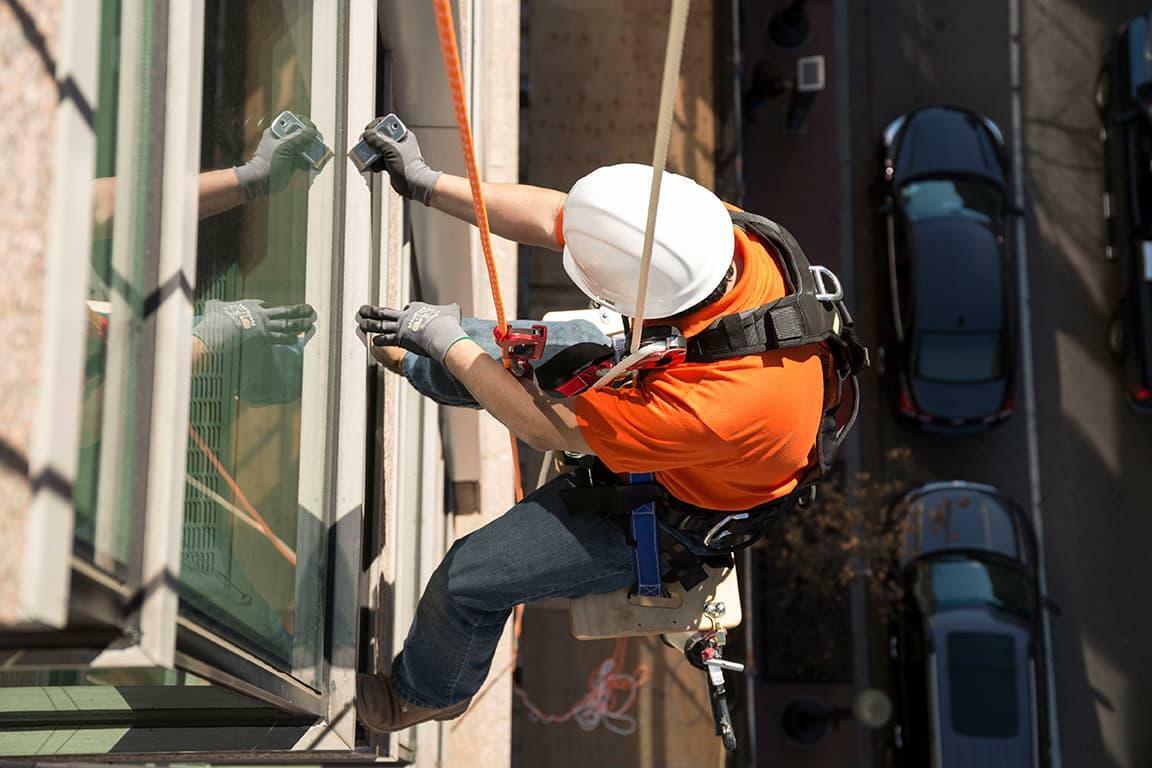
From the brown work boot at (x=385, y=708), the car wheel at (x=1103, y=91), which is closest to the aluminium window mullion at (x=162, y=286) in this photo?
the brown work boot at (x=385, y=708)

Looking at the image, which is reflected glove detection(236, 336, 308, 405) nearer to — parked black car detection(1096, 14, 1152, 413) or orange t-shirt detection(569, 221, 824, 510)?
orange t-shirt detection(569, 221, 824, 510)

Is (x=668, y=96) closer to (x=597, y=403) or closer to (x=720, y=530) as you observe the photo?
(x=597, y=403)

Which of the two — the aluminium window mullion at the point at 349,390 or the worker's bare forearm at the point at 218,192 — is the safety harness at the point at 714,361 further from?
the worker's bare forearm at the point at 218,192

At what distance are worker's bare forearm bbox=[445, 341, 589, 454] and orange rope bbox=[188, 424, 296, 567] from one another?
732 mm

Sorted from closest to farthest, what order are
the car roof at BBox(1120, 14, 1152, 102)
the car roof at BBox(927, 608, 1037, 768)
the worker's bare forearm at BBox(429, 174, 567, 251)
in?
the worker's bare forearm at BBox(429, 174, 567, 251) → the car roof at BBox(927, 608, 1037, 768) → the car roof at BBox(1120, 14, 1152, 102)

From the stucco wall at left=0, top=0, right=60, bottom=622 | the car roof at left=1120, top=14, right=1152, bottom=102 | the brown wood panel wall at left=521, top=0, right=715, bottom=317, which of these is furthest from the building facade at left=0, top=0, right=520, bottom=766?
the car roof at left=1120, top=14, right=1152, bottom=102

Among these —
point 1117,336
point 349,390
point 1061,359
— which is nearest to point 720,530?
point 349,390

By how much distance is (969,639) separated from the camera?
35.5 feet

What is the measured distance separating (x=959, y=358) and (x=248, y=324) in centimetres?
1022

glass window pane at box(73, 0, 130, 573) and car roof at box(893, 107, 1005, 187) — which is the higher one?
car roof at box(893, 107, 1005, 187)

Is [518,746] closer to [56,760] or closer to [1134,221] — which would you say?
[56,760]

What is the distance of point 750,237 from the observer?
147 inches

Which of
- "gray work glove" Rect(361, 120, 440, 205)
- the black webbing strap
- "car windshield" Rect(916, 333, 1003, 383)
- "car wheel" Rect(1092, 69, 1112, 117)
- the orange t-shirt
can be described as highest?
"car wheel" Rect(1092, 69, 1112, 117)

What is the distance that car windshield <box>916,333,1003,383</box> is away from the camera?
38.5ft
